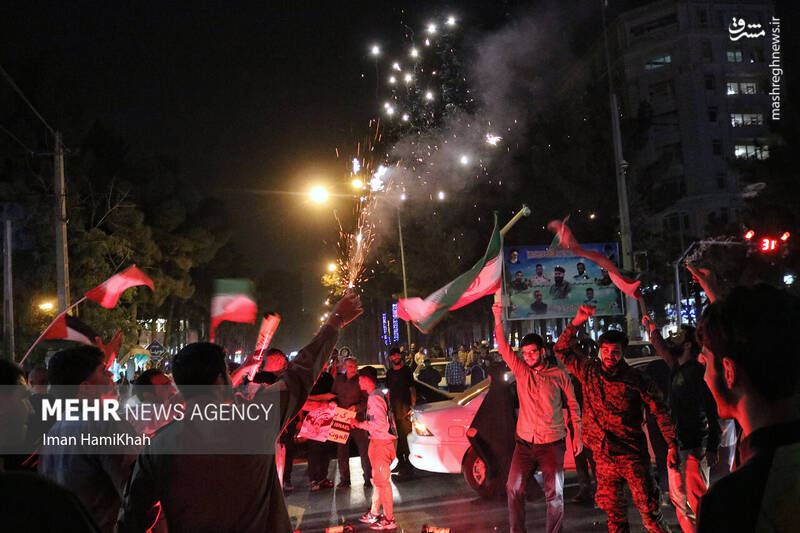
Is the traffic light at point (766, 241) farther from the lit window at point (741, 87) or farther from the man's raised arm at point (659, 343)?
the lit window at point (741, 87)

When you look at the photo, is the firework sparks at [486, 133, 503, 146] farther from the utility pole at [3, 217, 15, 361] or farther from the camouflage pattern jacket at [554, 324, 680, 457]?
the camouflage pattern jacket at [554, 324, 680, 457]

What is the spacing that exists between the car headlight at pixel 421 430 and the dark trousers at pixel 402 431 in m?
1.30

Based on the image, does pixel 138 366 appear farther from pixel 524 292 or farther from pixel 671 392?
pixel 671 392

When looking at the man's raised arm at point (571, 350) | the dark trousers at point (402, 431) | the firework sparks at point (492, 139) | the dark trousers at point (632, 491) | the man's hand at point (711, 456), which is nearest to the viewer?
the dark trousers at point (632, 491)

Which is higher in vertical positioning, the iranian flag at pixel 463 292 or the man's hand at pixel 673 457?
the iranian flag at pixel 463 292

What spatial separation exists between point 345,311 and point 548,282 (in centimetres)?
1876

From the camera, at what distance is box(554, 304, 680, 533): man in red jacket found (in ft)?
17.5

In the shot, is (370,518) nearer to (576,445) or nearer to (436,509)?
(436,509)

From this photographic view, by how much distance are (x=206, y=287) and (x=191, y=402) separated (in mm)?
45982

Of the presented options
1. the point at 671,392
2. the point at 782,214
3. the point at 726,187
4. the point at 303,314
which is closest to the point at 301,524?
the point at 671,392

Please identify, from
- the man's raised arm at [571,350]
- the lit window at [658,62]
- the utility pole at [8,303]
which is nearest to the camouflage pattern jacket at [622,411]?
the man's raised arm at [571,350]

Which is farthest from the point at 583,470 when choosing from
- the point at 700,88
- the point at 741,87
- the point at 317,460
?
the point at 741,87

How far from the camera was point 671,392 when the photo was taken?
6.60 meters

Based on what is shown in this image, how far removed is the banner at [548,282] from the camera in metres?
21.3
